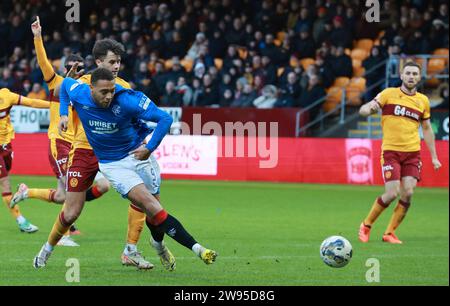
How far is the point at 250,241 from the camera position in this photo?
12492 mm

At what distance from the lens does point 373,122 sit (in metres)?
26.0

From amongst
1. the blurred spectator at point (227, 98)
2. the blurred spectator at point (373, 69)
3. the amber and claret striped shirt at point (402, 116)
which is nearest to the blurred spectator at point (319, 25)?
the blurred spectator at point (373, 69)

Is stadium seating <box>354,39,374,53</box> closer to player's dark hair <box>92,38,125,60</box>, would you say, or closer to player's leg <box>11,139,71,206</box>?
player's leg <box>11,139,71,206</box>

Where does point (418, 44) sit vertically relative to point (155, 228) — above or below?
above

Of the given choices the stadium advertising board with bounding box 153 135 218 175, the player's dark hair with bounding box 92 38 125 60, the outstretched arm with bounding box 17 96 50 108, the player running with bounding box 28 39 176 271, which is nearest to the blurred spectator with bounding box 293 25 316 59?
the stadium advertising board with bounding box 153 135 218 175

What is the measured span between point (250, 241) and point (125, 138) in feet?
12.5

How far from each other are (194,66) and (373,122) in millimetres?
5627

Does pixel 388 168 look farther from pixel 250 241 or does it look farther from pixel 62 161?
pixel 62 161

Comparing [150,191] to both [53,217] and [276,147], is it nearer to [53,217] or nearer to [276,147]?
[53,217]

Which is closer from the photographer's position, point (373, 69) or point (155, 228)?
point (155, 228)

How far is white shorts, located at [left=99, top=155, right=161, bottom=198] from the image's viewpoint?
9.02 metres

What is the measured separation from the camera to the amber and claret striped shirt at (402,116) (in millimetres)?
13023

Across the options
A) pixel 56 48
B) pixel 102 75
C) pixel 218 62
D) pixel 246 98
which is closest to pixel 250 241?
pixel 102 75

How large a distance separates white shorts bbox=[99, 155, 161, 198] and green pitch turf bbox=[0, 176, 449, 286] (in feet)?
2.89
